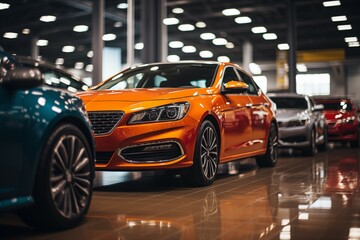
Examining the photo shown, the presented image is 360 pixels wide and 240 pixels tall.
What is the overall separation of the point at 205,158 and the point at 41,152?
3.30 m

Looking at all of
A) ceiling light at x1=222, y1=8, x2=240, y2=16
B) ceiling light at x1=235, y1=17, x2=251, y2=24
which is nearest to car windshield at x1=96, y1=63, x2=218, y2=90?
ceiling light at x1=222, y1=8, x2=240, y2=16

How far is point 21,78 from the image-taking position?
13.3 feet

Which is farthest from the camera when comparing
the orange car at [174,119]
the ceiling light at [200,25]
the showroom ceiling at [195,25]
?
the ceiling light at [200,25]

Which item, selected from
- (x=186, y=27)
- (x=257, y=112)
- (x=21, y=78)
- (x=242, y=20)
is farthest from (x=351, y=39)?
(x=21, y=78)

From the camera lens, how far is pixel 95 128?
6809 millimetres

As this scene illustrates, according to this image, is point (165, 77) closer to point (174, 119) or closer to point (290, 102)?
point (174, 119)

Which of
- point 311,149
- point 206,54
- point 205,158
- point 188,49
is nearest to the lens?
point 205,158

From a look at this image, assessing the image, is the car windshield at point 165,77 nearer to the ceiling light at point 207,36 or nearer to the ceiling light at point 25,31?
the ceiling light at point 25,31

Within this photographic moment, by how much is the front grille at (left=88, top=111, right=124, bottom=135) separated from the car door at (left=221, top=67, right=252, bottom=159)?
159cm

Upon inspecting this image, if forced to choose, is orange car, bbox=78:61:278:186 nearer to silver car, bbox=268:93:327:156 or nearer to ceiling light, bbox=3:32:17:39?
silver car, bbox=268:93:327:156

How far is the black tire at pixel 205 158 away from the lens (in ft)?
23.2

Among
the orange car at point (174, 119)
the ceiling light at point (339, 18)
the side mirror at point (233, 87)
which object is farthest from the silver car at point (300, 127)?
the ceiling light at point (339, 18)

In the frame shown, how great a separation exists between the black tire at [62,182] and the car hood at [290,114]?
884 cm

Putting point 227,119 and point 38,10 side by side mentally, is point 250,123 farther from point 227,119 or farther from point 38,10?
point 38,10
